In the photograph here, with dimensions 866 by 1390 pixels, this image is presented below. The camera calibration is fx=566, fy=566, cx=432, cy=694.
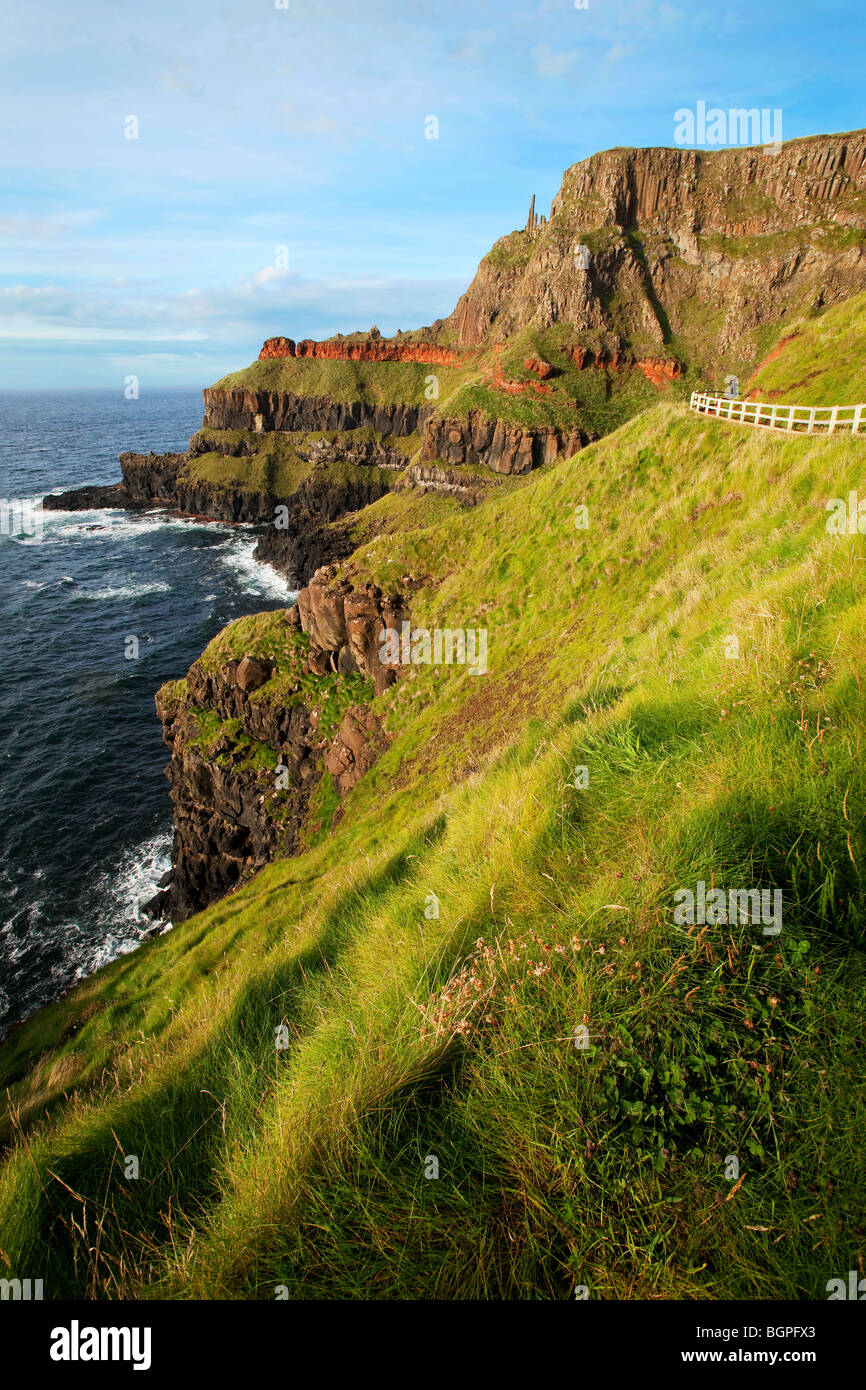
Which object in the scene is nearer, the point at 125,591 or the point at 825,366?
the point at 825,366

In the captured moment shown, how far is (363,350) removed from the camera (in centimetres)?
12044


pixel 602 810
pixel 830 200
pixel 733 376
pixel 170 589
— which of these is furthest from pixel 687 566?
pixel 830 200

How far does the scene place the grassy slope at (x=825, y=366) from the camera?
72.8 feet

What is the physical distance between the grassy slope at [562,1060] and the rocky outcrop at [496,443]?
7021 centimetres

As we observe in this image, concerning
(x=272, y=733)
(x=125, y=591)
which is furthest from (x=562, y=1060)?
(x=125, y=591)

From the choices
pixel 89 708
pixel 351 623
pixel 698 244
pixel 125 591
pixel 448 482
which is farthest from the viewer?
pixel 698 244

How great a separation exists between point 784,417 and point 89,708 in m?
48.7

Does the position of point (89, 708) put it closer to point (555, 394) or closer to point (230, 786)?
point (230, 786)

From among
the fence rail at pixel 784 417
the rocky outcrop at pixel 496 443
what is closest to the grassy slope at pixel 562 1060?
the fence rail at pixel 784 417

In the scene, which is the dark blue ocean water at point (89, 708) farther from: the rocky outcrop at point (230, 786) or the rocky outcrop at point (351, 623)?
the rocky outcrop at point (351, 623)

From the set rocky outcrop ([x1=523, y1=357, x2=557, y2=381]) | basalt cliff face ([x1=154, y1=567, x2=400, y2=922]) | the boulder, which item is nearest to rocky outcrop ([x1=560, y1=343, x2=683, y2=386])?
rocky outcrop ([x1=523, y1=357, x2=557, y2=381])

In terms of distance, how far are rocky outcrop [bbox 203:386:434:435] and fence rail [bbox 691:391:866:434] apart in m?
96.7

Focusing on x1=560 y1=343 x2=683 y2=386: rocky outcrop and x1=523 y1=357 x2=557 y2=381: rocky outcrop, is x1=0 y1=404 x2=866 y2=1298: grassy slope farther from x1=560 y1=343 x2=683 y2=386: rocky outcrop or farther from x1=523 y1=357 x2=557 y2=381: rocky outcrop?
x1=560 y1=343 x2=683 y2=386: rocky outcrop
